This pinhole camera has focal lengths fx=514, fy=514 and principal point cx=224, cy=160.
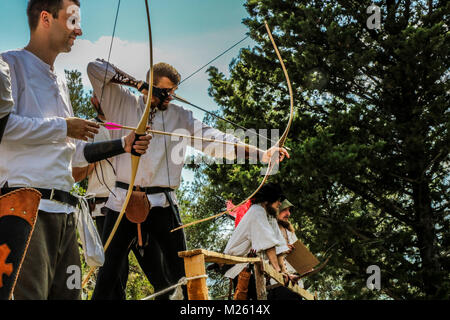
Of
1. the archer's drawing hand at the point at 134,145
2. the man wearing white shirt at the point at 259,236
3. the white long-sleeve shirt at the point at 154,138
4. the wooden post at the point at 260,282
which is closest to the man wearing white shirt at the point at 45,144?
the archer's drawing hand at the point at 134,145

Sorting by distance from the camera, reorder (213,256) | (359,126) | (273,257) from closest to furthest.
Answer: (213,256) → (273,257) → (359,126)

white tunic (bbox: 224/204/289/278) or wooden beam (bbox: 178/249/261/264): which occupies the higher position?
white tunic (bbox: 224/204/289/278)

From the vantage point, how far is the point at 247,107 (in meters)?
9.05

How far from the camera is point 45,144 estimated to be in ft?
5.66

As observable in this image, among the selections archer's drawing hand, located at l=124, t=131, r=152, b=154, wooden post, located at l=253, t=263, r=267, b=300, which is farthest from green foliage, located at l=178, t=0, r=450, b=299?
archer's drawing hand, located at l=124, t=131, r=152, b=154

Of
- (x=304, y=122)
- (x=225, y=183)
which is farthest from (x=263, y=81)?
(x=225, y=183)

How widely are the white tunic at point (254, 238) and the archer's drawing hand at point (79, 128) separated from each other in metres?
2.16

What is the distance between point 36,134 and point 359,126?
720 cm

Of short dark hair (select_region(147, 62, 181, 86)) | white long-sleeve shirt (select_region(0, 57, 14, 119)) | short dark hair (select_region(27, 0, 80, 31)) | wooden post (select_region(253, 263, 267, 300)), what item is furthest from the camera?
wooden post (select_region(253, 263, 267, 300))

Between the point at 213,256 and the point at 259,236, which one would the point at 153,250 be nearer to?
the point at 213,256

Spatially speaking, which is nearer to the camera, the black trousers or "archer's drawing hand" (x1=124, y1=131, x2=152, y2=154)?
"archer's drawing hand" (x1=124, y1=131, x2=152, y2=154)

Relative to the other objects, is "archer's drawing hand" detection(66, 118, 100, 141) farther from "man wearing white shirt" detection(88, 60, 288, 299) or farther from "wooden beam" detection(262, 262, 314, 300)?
"wooden beam" detection(262, 262, 314, 300)

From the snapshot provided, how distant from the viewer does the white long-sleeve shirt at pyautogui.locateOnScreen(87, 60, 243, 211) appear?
8.89 feet

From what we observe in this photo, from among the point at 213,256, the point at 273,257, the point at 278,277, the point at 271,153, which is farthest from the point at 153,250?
the point at 273,257
